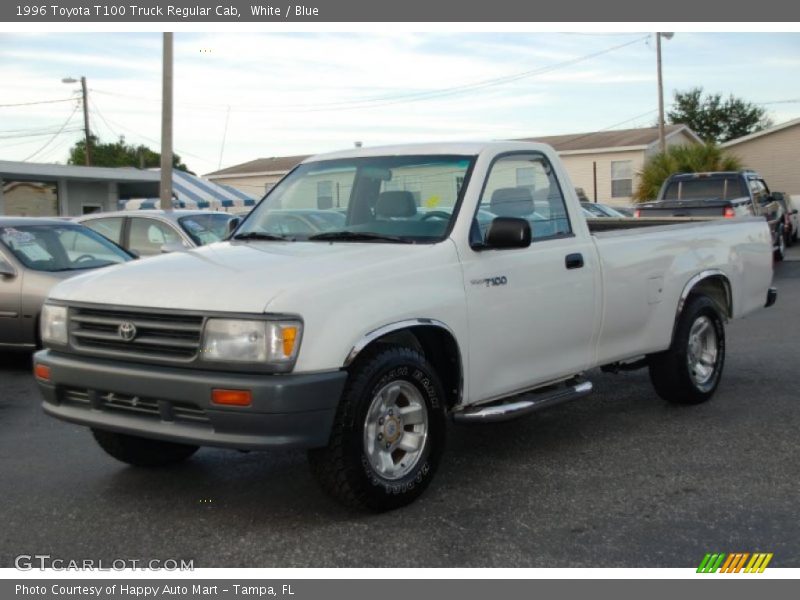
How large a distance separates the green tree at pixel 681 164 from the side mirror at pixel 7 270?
25523mm

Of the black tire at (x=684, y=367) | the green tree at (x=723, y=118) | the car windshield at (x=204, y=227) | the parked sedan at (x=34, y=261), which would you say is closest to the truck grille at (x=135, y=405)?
the black tire at (x=684, y=367)

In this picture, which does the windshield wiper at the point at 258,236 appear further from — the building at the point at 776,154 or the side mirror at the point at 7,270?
the building at the point at 776,154

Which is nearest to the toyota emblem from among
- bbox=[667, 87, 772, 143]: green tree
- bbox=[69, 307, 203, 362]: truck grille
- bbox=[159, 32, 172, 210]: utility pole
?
bbox=[69, 307, 203, 362]: truck grille

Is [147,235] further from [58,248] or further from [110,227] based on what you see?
[58,248]

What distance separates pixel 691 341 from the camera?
700 cm

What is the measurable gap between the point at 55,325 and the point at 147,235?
7.62m

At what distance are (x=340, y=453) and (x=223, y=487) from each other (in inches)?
43.6

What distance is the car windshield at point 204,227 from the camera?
12034 mm

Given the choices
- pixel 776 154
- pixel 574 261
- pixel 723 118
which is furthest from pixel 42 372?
pixel 723 118

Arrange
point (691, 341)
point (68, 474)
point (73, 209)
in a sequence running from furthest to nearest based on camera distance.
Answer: point (73, 209) → point (691, 341) → point (68, 474)

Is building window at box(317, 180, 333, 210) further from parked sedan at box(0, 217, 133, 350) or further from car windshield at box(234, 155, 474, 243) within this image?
parked sedan at box(0, 217, 133, 350)

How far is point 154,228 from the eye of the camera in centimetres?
1226
